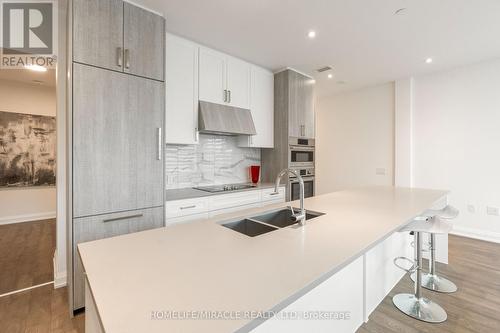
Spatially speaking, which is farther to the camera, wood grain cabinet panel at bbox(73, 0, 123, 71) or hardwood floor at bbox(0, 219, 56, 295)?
hardwood floor at bbox(0, 219, 56, 295)

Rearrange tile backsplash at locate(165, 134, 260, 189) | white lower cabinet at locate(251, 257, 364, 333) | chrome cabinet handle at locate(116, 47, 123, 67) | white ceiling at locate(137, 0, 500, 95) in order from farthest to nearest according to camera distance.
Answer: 1. tile backsplash at locate(165, 134, 260, 189)
2. white ceiling at locate(137, 0, 500, 95)
3. chrome cabinet handle at locate(116, 47, 123, 67)
4. white lower cabinet at locate(251, 257, 364, 333)

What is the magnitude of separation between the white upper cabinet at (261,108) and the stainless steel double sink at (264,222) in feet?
5.84

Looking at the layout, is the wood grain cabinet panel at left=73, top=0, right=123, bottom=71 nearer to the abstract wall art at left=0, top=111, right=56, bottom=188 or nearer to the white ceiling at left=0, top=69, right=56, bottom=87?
the white ceiling at left=0, top=69, right=56, bottom=87

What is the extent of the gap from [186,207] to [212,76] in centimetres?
167

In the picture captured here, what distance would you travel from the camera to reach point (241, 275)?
75 cm

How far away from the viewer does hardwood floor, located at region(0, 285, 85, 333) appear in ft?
5.51

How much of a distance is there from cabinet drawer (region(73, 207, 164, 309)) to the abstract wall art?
12.1 feet

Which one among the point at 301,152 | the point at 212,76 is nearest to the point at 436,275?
the point at 301,152

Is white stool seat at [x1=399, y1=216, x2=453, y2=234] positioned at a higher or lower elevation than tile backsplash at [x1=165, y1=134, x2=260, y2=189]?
lower

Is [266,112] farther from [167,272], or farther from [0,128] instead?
[0,128]

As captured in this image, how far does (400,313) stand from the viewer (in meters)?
1.83

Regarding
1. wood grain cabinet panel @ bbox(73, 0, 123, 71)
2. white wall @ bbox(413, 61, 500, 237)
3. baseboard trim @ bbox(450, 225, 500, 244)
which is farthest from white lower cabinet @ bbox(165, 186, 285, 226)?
baseboard trim @ bbox(450, 225, 500, 244)

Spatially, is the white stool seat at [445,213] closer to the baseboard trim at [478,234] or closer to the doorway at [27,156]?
the baseboard trim at [478,234]

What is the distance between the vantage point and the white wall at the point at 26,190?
4.11 metres
